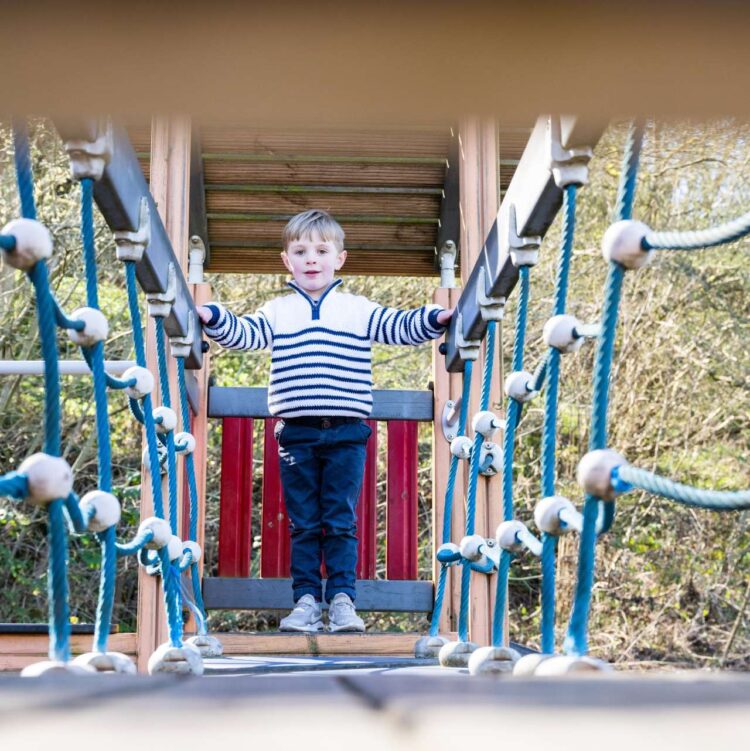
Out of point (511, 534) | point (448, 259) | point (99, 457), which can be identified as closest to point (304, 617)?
point (448, 259)

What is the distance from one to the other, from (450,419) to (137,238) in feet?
5.07

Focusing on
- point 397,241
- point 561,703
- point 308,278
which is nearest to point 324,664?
point 308,278

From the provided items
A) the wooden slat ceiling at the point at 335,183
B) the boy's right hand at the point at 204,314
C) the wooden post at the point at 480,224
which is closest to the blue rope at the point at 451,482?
the wooden post at the point at 480,224

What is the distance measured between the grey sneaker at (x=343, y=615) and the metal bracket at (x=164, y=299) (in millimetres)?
948

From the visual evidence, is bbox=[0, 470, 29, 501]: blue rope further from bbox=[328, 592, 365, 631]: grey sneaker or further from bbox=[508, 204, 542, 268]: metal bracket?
bbox=[328, 592, 365, 631]: grey sneaker

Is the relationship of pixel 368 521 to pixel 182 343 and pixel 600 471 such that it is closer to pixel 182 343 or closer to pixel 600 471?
pixel 182 343

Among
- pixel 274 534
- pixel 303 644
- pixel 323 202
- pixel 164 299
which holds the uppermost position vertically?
pixel 323 202

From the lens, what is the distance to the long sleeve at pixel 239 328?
A: 2621 mm

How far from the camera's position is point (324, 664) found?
194 cm

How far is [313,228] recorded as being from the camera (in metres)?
2.80

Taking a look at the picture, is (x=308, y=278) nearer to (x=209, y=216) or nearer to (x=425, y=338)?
Result: (x=425, y=338)

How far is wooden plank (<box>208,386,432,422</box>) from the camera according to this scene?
3135 millimetres

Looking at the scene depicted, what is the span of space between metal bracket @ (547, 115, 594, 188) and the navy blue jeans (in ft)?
4.78

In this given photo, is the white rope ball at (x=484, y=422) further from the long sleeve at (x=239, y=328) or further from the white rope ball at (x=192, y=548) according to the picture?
the long sleeve at (x=239, y=328)
